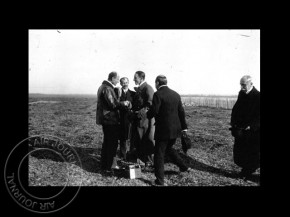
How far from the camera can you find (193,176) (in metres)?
7.08

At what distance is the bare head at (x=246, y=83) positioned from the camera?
671 cm

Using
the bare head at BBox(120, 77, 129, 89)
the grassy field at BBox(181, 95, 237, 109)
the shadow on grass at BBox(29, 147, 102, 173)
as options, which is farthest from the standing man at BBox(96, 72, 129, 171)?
the grassy field at BBox(181, 95, 237, 109)

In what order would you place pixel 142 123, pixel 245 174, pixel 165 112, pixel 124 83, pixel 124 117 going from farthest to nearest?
pixel 124 83
pixel 124 117
pixel 142 123
pixel 245 174
pixel 165 112

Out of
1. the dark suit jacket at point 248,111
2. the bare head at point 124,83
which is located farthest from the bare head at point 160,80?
the bare head at point 124,83

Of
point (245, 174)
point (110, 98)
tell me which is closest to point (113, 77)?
point (110, 98)

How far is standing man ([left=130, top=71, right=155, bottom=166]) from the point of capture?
24.5 feet

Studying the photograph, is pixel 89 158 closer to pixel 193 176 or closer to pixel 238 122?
pixel 193 176

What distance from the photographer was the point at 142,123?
7.81 meters

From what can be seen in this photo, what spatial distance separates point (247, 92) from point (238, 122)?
715mm

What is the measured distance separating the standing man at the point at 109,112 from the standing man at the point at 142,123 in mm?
503

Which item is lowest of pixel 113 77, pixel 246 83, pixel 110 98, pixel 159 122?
pixel 159 122

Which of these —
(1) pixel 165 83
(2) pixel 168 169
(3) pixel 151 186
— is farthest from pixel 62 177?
(1) pixel 165 83

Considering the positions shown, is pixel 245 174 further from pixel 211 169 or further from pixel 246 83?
pixel 246 83

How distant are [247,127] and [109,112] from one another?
10.2ft
